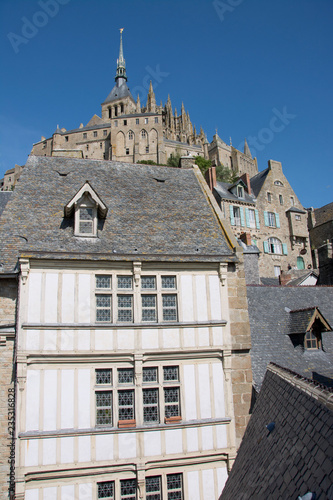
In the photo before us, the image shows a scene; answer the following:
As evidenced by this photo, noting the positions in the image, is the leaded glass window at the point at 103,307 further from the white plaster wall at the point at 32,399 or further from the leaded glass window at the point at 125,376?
the white plaster wall at the point at 32,399

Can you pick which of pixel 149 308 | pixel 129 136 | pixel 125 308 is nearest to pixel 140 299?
pixel 149 308

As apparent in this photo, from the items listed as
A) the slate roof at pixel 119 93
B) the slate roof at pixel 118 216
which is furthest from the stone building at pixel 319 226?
the slate roof at pixel 119 93

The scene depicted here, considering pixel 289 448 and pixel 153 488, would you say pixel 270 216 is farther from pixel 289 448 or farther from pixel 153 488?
pixel 289 448

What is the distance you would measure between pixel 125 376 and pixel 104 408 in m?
0.99

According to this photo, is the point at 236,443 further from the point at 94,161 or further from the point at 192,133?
the point at 192,133

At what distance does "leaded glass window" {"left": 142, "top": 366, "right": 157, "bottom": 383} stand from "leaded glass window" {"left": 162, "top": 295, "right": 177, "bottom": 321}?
146 cm

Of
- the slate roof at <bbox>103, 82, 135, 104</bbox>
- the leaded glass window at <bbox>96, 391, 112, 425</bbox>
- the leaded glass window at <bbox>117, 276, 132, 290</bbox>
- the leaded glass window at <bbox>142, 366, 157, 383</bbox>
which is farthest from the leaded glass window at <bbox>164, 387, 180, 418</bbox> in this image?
the slate roof at <bbox>103, 82, 135, 104</bbox>

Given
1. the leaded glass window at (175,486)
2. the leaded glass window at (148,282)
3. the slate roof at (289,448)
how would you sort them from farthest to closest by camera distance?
the leaded glass window at (148,282) → the leaded glass window at (175,486) → the slate roof at (289,448)

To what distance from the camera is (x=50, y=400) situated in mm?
11367

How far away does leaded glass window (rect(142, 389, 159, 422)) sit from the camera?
1209 centimetres

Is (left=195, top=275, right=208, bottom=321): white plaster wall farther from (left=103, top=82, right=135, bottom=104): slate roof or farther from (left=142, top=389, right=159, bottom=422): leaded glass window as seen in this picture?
(left=103, top=82, right=135, bottom=104): slate roof

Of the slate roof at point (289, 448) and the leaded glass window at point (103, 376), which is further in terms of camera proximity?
the leaded glass window at point (103, 376)

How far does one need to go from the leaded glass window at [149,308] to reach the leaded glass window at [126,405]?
2084 mm

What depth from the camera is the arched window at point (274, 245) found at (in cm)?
5109
